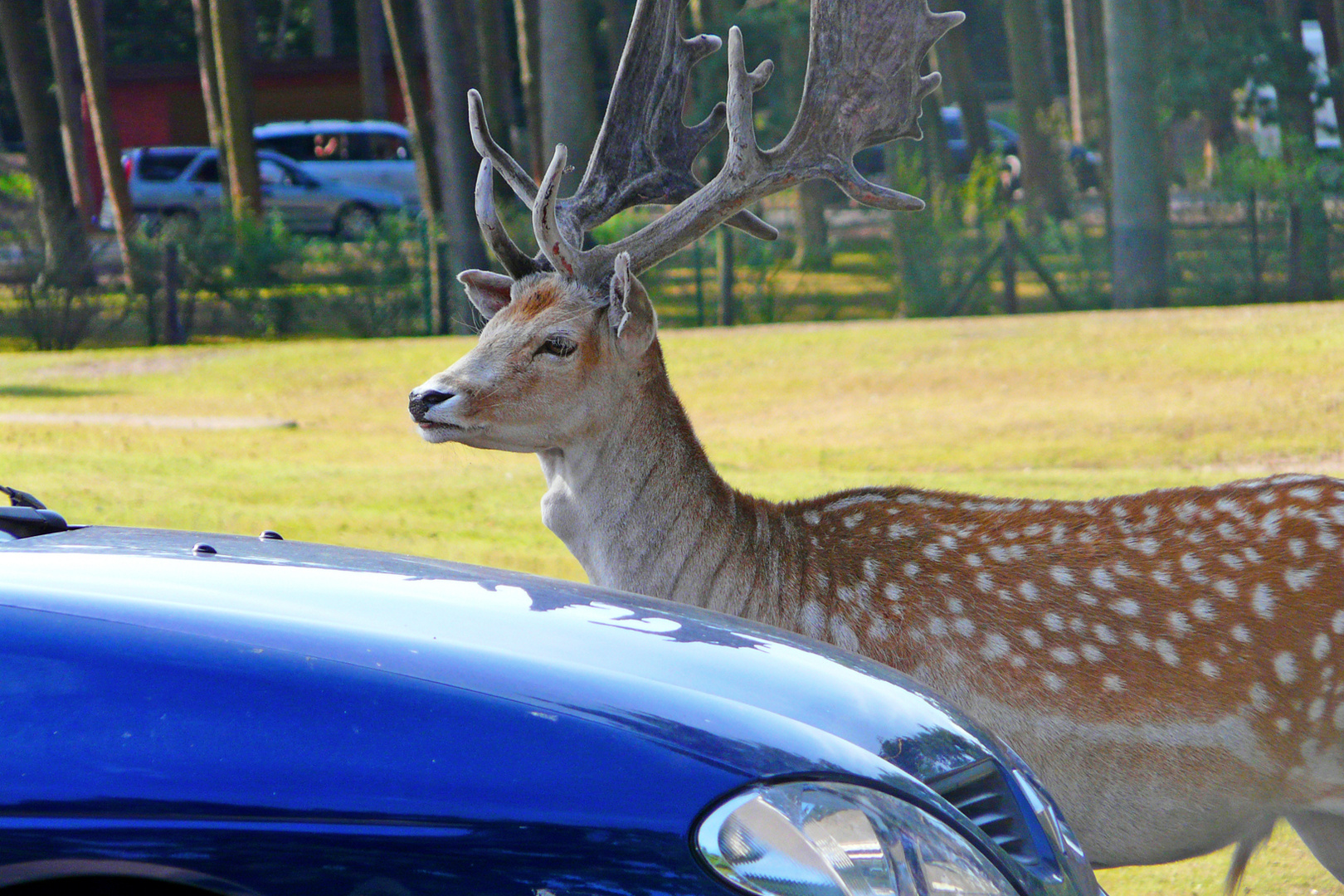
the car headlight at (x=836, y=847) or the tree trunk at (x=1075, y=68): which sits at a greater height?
the tree trunk at (x=1075, y=68)

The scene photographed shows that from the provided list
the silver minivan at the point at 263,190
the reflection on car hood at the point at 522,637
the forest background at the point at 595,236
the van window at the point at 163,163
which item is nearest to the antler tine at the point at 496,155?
the reflection on car hood at the point at 522,637

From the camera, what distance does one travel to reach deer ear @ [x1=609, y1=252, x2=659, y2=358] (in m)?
4.67

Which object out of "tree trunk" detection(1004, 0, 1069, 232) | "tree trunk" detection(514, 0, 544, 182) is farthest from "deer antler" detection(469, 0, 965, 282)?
"tree trunk" detection(1004, 0, 1069, 232)

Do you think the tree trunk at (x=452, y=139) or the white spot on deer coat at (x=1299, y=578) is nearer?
the white spot on deer coat at (x=1299, y=578)

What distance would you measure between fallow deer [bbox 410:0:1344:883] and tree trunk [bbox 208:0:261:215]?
2064 cm

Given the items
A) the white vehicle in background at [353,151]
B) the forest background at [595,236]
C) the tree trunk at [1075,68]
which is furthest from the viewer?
the tree trunk at [1075,68]

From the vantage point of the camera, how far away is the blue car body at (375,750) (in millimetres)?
2201

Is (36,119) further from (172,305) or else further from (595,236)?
(595,236)

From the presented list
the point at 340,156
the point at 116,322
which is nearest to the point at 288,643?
the point at 116,322

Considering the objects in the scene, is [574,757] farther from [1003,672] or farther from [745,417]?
[745,417]

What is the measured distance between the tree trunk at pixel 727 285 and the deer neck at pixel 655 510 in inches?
645

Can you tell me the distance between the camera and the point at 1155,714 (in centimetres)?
396

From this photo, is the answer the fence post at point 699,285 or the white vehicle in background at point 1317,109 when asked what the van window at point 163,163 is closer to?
the fence post at point 699,285

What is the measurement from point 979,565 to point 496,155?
2.31 meters
